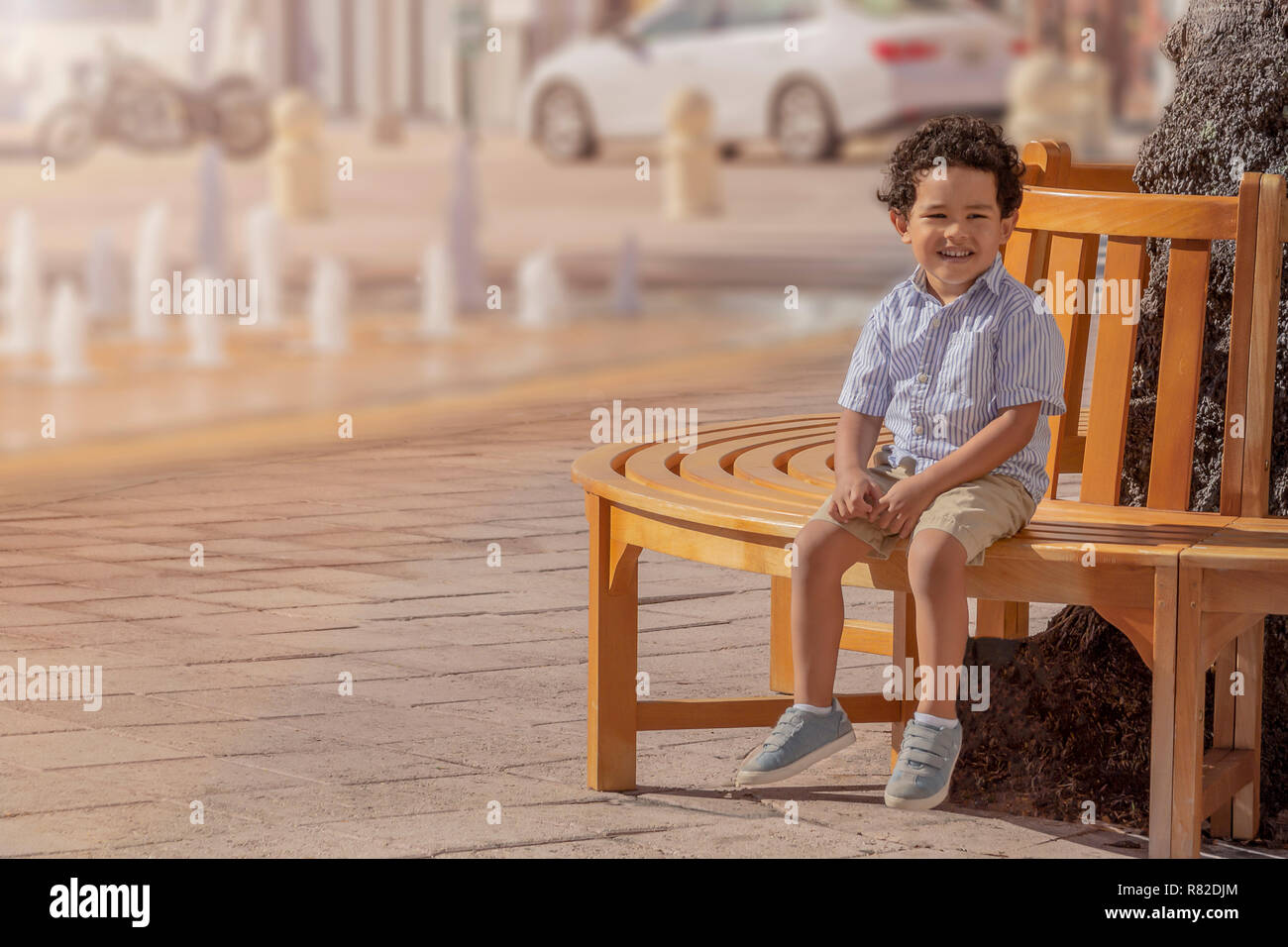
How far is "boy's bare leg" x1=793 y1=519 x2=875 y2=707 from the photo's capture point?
3.63 metres

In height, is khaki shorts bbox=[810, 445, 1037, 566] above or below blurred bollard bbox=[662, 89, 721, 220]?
below

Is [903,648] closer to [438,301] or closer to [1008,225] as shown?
[1008,225]

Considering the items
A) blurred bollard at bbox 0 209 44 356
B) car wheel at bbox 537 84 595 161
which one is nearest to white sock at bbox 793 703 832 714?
blurred bollard at bbox 0 209 44 356

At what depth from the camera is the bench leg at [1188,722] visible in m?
3.43

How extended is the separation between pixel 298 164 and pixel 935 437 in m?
17.2

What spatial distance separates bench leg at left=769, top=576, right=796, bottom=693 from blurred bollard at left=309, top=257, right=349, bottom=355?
693 centimetres

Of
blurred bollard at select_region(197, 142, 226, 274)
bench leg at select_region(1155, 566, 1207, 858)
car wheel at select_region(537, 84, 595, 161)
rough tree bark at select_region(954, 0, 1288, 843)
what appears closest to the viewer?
bench leg at select_region(1155, 566, 1207, 858)

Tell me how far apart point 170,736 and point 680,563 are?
2.16 metres

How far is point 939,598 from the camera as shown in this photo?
11.6ft

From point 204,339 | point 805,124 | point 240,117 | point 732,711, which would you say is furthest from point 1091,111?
point 732,711

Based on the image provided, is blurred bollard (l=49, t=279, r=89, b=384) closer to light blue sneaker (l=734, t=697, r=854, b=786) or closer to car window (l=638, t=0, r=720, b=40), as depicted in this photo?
light blue sneaker (l=734, t=697, r=854, b=786)
